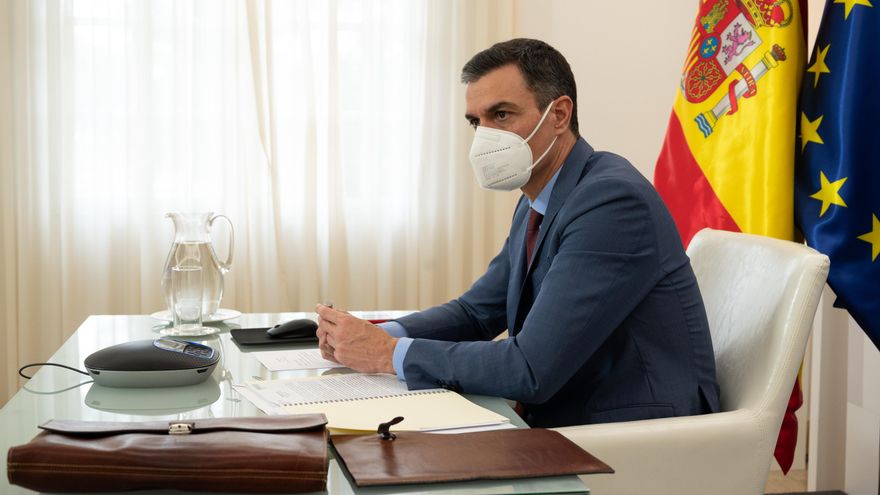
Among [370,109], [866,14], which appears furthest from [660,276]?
[370,109]

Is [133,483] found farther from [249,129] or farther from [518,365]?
[249,129]

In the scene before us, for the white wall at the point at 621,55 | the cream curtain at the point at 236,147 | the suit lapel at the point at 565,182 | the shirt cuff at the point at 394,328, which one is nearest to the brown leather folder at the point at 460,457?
the suit lapel at the point at 565,182

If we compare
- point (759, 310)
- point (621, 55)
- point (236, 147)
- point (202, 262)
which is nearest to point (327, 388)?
point (202, 262)

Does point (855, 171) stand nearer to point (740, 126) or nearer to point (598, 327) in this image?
point (740, 126)

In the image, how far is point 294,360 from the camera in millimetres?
1563

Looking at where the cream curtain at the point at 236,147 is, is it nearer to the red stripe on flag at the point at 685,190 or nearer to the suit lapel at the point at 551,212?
the red stripe on flag at the point at 685,190

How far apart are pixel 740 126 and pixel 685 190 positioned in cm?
29

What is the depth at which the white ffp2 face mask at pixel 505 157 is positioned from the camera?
1.76 m

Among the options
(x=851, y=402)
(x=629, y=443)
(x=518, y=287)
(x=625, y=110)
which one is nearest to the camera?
(x=629, y=443)

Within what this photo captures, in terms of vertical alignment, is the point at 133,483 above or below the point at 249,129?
below

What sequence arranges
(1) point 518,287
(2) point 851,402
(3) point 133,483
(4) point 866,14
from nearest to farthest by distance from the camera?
(3) point 133,483 → (1) point 518,287 → (4) point 866,14 → (2) point 851,402

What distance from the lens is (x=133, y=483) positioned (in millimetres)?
891

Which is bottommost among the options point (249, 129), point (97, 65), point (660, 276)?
point (660, 276)

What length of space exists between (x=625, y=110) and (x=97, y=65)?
218cm
